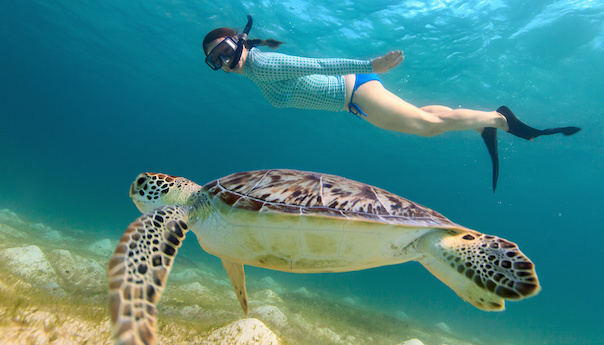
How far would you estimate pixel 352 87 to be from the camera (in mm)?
3768

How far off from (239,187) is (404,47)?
38.2ft

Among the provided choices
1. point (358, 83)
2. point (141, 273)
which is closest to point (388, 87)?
point (358, 83)

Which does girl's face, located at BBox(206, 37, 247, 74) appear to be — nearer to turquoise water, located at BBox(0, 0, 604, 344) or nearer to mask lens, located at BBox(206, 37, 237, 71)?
mask lens, located at BBox(206, 37, 237, 71)

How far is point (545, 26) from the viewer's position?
9336mm

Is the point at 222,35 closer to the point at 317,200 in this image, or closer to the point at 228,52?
the point at 228,52

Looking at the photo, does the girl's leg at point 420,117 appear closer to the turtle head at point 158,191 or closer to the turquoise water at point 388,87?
the turtle head at point 158,191

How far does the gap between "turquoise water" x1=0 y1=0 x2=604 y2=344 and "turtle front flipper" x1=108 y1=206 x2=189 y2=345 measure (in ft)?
34.9

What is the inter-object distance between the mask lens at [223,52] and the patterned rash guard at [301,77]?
0.27m

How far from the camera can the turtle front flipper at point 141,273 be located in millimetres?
1181

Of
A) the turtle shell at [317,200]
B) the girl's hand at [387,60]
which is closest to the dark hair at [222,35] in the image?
the girl's hand at [387,60]

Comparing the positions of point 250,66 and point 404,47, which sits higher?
point 404,47

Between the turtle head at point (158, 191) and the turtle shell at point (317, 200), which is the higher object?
the turtle shell at point (317, 200)

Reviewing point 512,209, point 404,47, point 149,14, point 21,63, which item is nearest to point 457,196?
point 512,209

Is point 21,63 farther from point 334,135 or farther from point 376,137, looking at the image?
point 376,137
